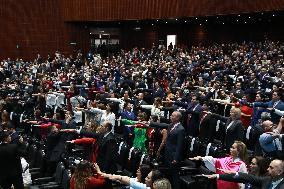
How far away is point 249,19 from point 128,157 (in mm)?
17844

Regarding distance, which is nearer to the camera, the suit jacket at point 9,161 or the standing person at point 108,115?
the suit jacket at point 9,161

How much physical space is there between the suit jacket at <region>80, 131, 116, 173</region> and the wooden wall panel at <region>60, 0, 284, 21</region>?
14.0 metres

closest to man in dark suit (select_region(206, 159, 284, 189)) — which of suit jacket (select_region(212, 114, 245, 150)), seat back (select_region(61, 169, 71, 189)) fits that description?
suit jacket (select_region(212, 114, 245, 150))

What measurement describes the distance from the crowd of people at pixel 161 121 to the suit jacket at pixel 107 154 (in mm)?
14

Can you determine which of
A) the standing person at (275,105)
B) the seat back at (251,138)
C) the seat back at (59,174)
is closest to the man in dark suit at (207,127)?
the seat back at (251,138)

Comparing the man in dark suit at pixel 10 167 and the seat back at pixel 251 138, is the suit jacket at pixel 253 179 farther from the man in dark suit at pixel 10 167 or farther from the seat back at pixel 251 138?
the man in dark suit at pixel 10 167

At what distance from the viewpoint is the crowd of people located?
5072 mm

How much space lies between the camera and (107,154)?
6426mm

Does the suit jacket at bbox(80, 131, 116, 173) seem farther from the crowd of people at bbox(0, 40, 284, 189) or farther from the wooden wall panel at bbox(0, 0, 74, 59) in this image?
the wooden wall panel at bbox(0, 0, 74, 59)

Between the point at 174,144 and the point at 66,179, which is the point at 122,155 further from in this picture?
the point at 66,179

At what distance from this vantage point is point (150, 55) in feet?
71.2

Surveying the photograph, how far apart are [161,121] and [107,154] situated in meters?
1.79

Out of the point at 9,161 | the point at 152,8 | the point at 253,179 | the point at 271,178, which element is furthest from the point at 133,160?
the point at 152,8

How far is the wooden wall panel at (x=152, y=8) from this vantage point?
64.6 feet
